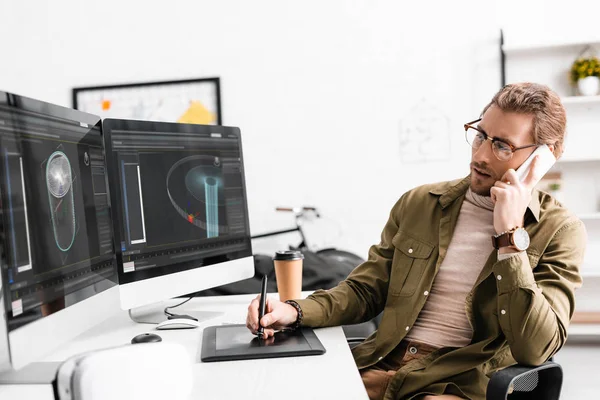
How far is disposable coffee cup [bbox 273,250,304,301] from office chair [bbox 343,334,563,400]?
64cm

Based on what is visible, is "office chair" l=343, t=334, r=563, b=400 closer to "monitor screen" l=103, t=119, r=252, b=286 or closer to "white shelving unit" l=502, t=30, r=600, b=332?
"monitor screen" l=103, t=119, r=252, b=286

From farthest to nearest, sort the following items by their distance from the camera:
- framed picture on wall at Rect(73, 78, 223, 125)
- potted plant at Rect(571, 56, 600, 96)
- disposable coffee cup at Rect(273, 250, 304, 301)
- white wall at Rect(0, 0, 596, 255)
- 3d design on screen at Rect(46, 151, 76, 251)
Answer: framed picture on wall at Rect(73, 78, 223, 125) < white wall at Rect(0, 0, 596, 255) < potted plant at Rect(571, 56, 600, 96) < disposable coffee cup at Rect(273, 250, 304, 301) < 3d design on screen at Rect(46, 151, 76, 251)

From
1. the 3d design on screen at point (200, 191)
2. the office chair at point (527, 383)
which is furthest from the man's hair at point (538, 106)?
the 3d design on screen at point (200, 191)

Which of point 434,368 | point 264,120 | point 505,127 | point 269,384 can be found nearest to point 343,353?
point 269,384

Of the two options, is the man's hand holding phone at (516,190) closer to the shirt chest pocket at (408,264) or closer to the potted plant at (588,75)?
the shirt chest pocket at (408,264)

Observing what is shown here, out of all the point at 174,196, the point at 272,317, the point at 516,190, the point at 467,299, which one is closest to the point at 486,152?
the point at 516,190

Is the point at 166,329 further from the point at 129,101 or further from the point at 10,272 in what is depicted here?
the point at 129,101

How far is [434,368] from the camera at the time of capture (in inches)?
61.1

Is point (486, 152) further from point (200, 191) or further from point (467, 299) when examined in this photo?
point (200, 191)

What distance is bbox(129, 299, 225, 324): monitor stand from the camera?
5.54 ft

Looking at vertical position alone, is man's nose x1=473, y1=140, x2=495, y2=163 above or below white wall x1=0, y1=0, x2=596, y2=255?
below

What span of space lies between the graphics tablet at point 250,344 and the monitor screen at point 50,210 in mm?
267

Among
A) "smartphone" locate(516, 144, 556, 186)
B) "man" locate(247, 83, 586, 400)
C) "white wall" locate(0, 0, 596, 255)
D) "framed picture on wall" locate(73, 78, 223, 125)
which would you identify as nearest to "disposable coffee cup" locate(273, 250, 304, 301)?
"man" locate(247, 83, 586, 400)

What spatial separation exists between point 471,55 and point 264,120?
4.62 feet
